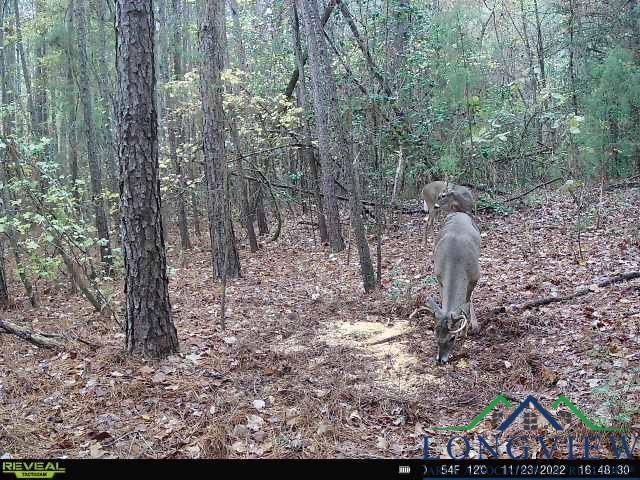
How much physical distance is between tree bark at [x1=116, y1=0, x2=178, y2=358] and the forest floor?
0.46 metres

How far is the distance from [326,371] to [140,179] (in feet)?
8.54

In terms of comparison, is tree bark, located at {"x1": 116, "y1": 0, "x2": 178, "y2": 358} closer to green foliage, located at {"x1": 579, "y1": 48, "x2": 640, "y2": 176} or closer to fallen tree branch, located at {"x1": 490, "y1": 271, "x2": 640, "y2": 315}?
fallen tree branch, located at {"x1": 490, "y1": 271, "x2": 640, "y2": 315}

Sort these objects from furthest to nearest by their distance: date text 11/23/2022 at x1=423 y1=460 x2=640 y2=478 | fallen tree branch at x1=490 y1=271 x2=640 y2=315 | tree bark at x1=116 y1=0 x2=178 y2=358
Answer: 1. fallen tree branch at x1=490 y1=271 x2=640 y2=315
2. tree bark at x1=116 y1=0 x2=178 y2=358
3. date text 11/23/2022 at x1=423 y1=460 x2=640 y2=478

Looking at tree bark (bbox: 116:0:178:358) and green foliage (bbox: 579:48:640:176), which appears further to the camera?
green foliage (bbox: 579:48:640:176)

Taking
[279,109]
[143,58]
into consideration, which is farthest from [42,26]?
[143,58]

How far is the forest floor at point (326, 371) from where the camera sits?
4.41 m

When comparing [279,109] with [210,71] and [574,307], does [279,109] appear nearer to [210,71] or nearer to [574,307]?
[210,71]

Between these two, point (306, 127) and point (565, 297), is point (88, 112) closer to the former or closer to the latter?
point (306, 127)

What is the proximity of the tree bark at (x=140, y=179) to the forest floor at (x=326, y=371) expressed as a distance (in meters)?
0.46

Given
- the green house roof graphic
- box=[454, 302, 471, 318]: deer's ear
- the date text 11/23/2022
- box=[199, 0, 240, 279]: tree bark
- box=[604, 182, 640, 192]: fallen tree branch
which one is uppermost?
box=[199, 0, 240, 279]: tree bark

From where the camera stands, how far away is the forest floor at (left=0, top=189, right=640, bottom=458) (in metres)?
4.41

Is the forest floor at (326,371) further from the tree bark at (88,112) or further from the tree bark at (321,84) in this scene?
the tree bark at (88,112)
